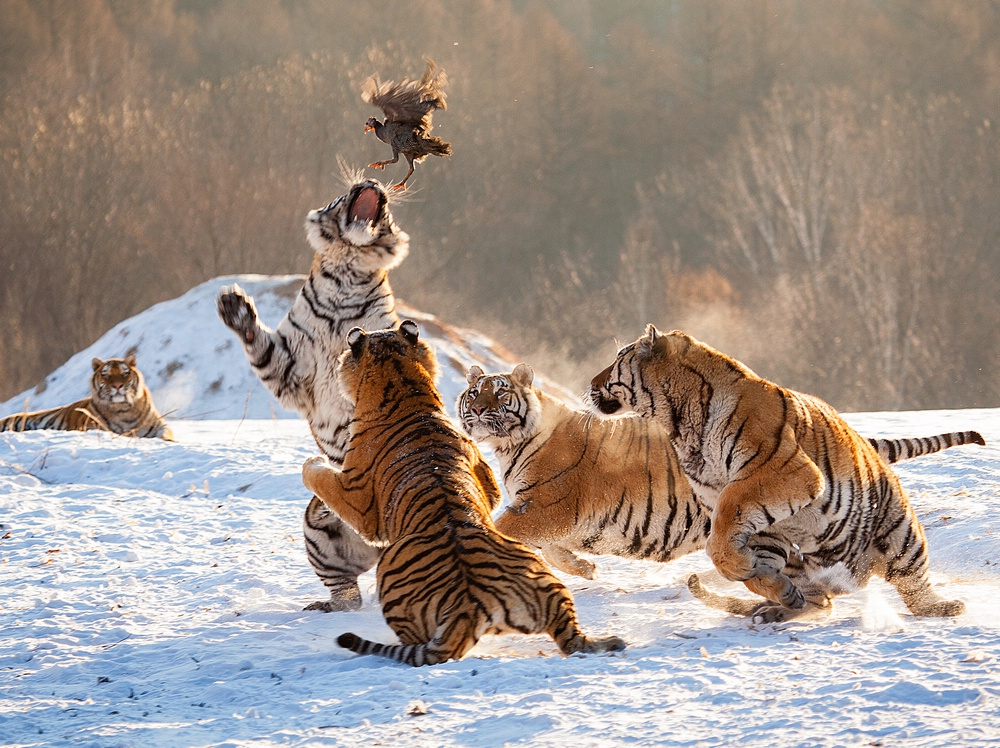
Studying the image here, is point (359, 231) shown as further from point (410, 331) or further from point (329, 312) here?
point (410, 331)

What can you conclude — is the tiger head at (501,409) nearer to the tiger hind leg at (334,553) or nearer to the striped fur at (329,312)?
the striped fur at (329,312)

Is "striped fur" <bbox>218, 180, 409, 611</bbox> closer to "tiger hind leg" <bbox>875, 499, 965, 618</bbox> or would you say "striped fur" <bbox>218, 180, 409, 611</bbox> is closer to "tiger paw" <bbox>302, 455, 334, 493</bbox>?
"tiger paw" <bbox>302, 455, 334, 493</bbox>

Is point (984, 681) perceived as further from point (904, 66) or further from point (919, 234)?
point (904, 66)

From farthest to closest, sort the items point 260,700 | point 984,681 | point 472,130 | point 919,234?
point 472,130 < point 919,234 < point 260,700 < point 984,681

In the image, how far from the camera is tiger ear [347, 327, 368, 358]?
3.73m

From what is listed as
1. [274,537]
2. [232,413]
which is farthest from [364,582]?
[232,413]

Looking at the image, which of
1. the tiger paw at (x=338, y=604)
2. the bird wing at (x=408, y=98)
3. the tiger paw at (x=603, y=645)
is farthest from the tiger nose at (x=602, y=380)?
the bird wing at (x=408, y=98)

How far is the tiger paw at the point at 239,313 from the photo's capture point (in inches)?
163

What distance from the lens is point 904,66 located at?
38406mm


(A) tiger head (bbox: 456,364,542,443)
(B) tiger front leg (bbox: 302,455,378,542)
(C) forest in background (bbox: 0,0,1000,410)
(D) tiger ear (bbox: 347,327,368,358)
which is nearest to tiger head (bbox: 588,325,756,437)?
(A) tiger head (bbox: 456,364,542,443)

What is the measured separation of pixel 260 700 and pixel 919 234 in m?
26.6

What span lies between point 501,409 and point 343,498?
905 millimetres

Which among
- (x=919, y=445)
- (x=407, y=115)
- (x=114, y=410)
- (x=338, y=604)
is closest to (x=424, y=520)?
(x=338, y=604)

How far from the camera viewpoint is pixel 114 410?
9.52 meters
